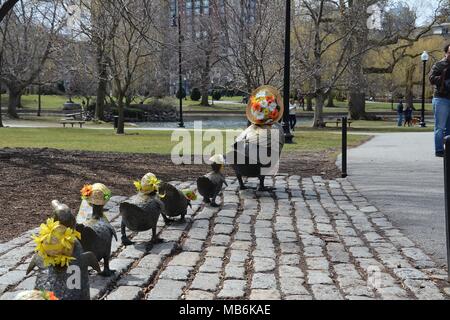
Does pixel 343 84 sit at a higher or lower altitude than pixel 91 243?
higher

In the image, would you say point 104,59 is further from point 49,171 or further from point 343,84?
point 49,171

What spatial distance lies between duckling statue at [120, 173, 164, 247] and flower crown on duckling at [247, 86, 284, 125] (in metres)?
3.34

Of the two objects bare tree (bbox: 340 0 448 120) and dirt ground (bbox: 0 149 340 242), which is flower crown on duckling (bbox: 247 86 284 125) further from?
bare tree (bbox: 340 0 448 120)

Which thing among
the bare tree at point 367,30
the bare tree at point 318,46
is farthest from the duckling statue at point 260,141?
the bare tree at point 367,30

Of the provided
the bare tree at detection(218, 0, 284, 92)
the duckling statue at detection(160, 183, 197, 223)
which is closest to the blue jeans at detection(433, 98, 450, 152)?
the duckling statue at detection(160, 183, 197, 223)

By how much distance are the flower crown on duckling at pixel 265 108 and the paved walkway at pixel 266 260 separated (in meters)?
1.54

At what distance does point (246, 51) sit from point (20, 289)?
64.3 ft

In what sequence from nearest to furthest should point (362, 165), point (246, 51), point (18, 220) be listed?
point (18, 220), point (362, 165), point (246, 51)

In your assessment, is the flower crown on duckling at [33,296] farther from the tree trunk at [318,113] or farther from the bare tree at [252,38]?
the tree trunk at [318,113]

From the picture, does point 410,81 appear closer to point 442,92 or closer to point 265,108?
point 442,92
